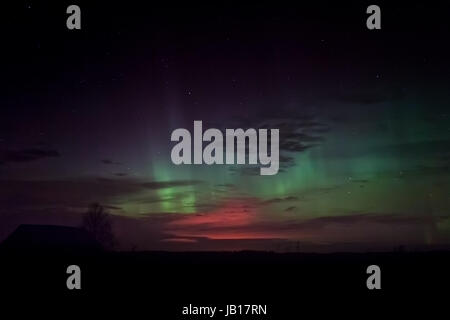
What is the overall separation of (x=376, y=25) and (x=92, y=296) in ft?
36.3

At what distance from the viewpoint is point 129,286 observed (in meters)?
19.5

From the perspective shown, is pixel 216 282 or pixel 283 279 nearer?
pixel 216 282

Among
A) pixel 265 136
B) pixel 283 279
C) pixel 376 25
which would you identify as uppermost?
pixel 376 25

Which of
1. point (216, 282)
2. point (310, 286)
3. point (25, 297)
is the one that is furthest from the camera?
point (216, 282)

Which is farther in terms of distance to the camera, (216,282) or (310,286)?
(216,282)

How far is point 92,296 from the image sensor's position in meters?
15.6
